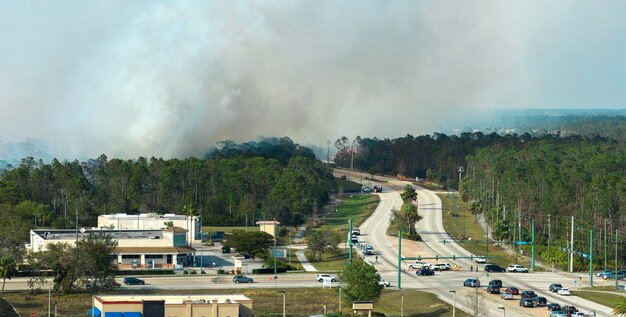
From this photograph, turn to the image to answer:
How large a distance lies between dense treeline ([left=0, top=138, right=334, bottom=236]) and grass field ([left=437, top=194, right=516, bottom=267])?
19439 millimetres

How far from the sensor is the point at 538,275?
112m

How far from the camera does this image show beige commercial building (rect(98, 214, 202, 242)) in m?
135

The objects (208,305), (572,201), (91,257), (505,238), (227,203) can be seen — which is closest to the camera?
(208,305)

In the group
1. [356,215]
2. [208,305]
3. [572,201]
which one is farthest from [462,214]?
[208,305]

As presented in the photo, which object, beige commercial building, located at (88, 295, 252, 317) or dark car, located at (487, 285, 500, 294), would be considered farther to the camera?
dark car, located at (487, 285, 500, 294)

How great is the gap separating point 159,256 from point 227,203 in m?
45.0

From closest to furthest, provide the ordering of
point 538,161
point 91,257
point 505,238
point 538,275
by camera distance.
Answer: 1. point 91,257
2. point 538,275
3. point 505,238
4. point 538,161

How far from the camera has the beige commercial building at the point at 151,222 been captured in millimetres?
135125

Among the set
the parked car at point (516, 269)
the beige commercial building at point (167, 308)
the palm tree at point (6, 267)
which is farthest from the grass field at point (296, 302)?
the parked car at point (516, 269)

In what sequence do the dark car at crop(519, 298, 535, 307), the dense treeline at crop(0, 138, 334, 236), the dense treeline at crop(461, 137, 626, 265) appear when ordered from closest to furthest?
the dark car at crop(519, 298, 535, 307) < the dense treeline at crop(461, 137, 626, 265) < the dense treeline at crop(0, 138, 334, 236)

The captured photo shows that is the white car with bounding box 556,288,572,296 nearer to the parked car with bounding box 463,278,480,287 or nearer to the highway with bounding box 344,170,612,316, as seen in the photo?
the highway with bounding box 344,170,612,316

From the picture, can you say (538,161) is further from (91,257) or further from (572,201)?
(91,257)

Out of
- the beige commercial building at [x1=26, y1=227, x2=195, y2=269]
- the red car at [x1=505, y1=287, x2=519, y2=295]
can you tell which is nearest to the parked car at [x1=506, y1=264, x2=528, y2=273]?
the red car at [x1=505, y1=287, x2=519, y2=295]

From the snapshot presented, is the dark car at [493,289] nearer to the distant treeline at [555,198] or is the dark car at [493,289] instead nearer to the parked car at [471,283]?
the parked car at [471,283]
